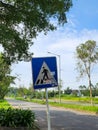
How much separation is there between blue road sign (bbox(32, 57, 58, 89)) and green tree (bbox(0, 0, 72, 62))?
18.2ft

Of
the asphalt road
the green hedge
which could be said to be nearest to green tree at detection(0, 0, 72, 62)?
the green hedge

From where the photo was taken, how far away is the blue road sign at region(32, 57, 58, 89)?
347 inches

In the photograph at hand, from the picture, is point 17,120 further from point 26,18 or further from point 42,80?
point 42,80

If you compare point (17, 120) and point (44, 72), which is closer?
point (44, 72)

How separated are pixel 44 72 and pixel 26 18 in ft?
23.5

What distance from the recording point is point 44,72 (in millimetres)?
8891

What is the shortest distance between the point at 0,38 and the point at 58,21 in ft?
11.0

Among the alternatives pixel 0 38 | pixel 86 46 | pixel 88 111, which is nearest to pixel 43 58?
pixel 0 38

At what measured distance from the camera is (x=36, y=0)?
48.6ft

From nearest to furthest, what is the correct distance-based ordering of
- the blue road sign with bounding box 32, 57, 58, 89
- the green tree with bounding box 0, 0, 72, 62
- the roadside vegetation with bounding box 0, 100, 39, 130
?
the blue road sign with bounding box 32, 57, 58, 89 < the green tree with bounding box 0, 0, 72, 62 < the roadside vegetation with bounding box 0, 100, 39, 130

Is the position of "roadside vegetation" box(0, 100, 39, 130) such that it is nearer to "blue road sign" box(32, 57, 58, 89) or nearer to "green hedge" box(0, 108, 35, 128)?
"green hedge" box(0, 108, 35, 128)

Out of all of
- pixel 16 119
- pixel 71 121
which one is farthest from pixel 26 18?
pixel 71 121

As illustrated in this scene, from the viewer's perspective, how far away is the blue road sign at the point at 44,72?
8820 mm

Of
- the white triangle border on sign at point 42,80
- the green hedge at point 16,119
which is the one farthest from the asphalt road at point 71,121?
the white triangle border on sign at point 42,80
